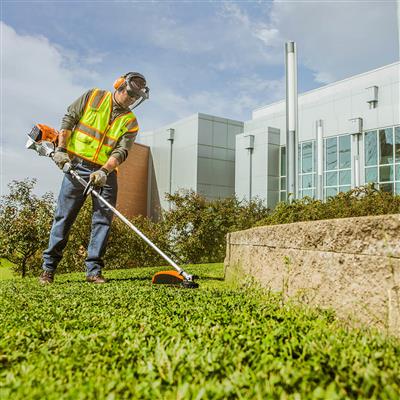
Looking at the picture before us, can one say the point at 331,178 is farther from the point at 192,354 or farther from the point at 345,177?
the point at 192,354

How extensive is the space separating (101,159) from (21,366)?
362cm

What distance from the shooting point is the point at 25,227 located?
9.86 metres

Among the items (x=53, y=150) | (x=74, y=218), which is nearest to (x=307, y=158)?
(x=53, y=150)

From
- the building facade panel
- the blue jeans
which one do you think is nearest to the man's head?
the blue jeans

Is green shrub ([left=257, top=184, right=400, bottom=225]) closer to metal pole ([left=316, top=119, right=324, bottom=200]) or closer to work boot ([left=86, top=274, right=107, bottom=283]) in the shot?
work boot ([left=86, top=274, right=107, bottom=283])

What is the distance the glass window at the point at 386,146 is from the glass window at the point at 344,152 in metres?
1.49

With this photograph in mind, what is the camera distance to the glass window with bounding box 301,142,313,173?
22.4 m

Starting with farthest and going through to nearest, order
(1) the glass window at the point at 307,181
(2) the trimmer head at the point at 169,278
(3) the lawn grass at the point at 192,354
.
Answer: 1. (1) the glass window at the point at 307,181
2. (2) the trimmer head at the point at 169,278
3. (3) the lawn grass at the point at 192,354

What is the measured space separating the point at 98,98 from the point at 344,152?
17.8 meters

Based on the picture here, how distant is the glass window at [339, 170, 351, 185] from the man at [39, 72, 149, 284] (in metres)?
17.3

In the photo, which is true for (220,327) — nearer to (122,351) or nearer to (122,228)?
(122,351)

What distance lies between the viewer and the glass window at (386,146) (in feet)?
64.0

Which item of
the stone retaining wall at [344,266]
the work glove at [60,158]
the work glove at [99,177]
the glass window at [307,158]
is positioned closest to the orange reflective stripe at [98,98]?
the work glove at [60,158]

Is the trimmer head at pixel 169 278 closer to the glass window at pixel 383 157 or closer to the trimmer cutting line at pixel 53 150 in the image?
the trimmer cutting line at pixel 53 150
